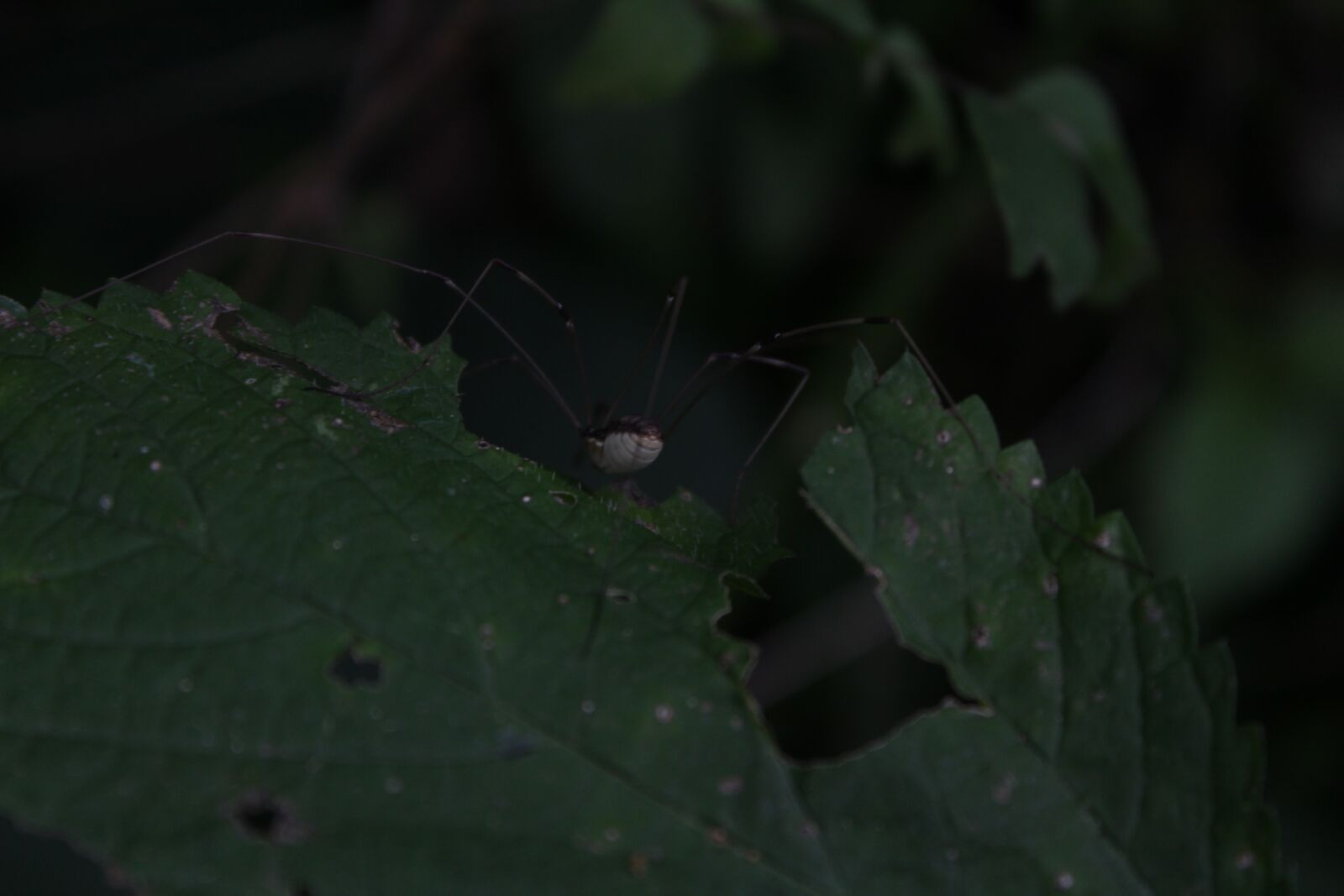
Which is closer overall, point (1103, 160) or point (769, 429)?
point (1103, 160)

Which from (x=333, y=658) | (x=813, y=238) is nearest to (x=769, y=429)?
(x=813, y=238)

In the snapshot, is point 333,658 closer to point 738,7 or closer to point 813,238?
point 738,7

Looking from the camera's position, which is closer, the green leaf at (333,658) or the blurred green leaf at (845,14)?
the green leaf at (333,658)

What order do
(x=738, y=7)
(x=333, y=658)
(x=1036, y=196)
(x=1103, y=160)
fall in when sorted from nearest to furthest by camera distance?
(x=333, y=658)
(x=1036, y=196)
(x=738, y=7)
(x=1103, y=160)

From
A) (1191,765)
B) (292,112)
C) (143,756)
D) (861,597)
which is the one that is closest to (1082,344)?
(861,597)

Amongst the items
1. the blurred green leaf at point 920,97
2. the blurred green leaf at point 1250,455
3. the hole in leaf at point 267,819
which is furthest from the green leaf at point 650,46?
the blurred green leaf at point 1250,455

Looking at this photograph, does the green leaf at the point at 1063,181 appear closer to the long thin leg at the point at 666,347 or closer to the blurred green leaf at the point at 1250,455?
the long thin leg at the point at 666,347

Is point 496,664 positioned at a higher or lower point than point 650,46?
lower
